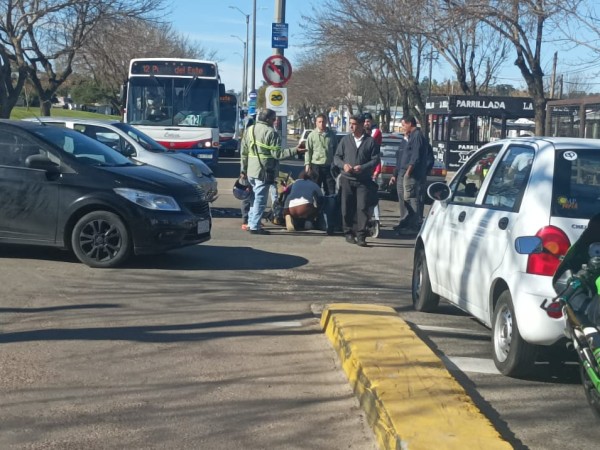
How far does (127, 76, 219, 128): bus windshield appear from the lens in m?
22.0

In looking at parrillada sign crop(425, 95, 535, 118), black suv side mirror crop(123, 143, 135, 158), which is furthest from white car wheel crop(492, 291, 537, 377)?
parrillada sign crop(425, 95, 535, 118)

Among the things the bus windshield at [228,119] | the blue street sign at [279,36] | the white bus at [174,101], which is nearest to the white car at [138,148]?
the blue street sign at [279,36]

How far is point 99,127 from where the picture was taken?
52.2 ft

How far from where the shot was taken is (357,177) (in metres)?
12.5

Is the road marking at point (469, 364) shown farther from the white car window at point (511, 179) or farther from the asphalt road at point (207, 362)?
the white car window at point (511, 179)

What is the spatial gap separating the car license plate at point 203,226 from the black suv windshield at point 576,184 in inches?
212

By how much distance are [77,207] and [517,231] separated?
5651mm

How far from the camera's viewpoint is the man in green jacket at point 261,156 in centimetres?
1316

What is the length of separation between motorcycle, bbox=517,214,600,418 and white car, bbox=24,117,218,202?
34.9 feet

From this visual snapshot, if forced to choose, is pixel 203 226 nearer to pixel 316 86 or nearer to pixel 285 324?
pixel 285 324

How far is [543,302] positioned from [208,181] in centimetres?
1114

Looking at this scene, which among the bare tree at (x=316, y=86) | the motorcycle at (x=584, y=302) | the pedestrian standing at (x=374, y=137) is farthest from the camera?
the bare tree at (x=316, y=86)

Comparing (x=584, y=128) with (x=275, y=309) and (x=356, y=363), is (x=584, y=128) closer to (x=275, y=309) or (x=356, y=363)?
(x=275, y=309)

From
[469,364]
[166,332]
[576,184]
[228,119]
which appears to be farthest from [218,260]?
[228,119]
